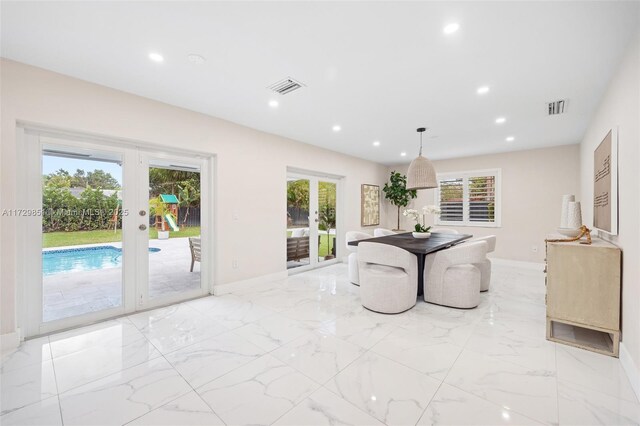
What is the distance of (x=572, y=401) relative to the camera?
172 centimetres

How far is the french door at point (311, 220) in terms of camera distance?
5.34 meters

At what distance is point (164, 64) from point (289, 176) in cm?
292

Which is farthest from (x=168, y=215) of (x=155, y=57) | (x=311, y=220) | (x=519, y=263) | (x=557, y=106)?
(x=519, y=263)

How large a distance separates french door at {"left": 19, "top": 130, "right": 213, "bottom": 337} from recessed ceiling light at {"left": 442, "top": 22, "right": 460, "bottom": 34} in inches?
130

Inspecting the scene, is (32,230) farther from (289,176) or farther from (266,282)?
(289,176)

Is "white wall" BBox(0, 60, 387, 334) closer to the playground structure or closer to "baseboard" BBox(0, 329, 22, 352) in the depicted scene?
"baseboard" BBox(0, 329, 22, 352)

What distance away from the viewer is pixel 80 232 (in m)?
2.96

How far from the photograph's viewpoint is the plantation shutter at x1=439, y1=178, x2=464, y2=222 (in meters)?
6.59

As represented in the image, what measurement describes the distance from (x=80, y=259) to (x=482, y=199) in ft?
24.0

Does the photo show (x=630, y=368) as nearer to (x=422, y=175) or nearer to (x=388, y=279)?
(x=388, y=279)

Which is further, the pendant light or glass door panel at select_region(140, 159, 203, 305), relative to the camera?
the pendant light

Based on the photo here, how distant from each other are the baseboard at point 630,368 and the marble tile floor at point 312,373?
1.6 inches

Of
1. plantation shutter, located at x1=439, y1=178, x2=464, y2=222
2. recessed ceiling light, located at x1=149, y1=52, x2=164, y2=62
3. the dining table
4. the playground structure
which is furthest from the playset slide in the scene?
plantation shutter, located at x1=439, y1=178, x2=464, y2=222

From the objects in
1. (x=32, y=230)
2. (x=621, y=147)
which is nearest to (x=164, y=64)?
(x=32, y=230)
